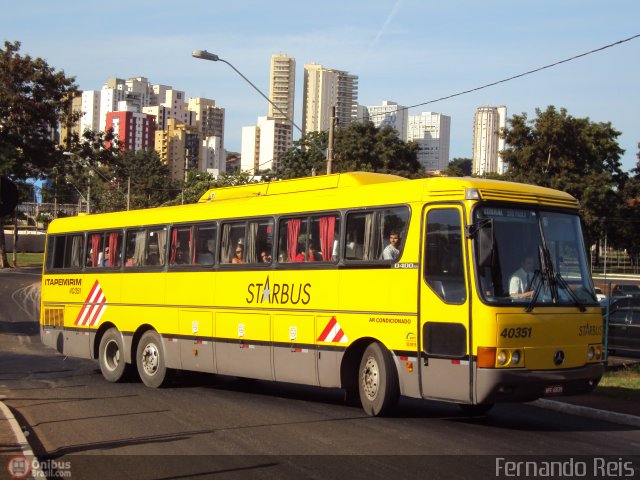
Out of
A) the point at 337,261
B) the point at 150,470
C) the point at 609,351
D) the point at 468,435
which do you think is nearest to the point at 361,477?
the point at 150,470

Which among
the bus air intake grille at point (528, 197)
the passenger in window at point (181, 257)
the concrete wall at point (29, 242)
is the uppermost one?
the concrete wall at point (29, 242)

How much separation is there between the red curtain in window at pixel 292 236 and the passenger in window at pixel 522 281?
3.97 m

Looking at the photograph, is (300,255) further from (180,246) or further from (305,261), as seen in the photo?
(180,246)

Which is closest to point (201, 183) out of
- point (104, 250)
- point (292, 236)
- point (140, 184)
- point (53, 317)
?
point (140, 184)

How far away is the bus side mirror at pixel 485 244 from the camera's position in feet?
32.4

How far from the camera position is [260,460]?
8516mm

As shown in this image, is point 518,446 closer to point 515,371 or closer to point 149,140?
point 515,371

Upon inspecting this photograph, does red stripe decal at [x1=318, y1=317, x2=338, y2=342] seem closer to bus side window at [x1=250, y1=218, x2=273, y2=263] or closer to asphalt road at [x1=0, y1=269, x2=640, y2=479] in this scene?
asphalt road at [x1=0, y1=269, x2=640, y2=479]

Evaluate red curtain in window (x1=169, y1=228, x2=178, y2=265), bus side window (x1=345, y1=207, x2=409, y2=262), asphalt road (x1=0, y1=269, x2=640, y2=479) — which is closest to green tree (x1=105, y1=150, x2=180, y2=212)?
red curtain in window (x1=169, y1=228, x2=178, y2=265)

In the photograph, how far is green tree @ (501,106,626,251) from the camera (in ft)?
177

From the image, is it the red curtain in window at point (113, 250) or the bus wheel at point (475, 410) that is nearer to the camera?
the bus wheel at point (475, 410)

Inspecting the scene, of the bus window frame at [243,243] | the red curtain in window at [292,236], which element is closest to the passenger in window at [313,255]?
the red curtain in window at [292,236]

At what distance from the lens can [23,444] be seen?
878cm

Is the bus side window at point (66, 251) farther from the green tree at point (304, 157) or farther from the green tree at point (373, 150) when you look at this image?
the green tree at point (304, 157)
